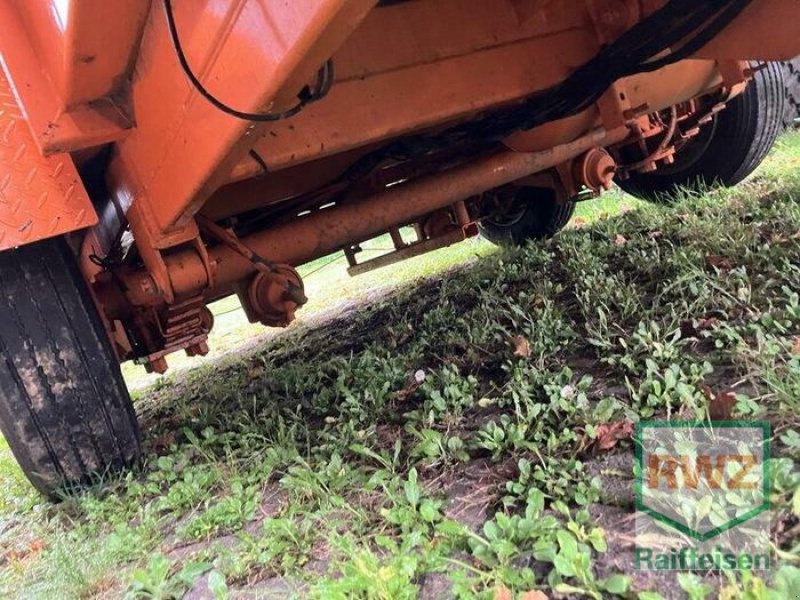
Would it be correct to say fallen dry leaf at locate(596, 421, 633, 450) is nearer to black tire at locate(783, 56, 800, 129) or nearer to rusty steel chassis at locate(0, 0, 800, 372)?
rusty steel chassis at locate(0, 0, 800, 372)

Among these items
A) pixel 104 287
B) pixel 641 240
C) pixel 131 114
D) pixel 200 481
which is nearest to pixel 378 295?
pixel 641 240

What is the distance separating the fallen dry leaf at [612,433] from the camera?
1.28 meters

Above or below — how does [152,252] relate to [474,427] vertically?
above

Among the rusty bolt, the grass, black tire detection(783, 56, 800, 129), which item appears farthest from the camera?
black tire detection(783, 56, 800, 129)

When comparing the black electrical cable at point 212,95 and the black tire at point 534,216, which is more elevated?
the black electrical cable at point 212,95

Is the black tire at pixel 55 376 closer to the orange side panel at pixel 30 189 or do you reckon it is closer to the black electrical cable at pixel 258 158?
the orange side panel at pixel 30 189

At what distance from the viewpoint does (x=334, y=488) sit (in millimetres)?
1466

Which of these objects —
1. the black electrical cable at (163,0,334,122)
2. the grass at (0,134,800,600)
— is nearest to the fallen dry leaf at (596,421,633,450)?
the grass at (0,134,800,600)

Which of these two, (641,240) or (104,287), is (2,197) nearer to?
(104,287)

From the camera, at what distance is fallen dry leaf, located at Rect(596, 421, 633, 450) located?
1280mm

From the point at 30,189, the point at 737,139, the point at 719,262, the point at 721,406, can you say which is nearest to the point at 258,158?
the point at 30,189

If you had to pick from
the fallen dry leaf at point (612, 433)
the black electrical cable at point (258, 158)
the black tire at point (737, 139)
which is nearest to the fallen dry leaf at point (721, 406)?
the fallen dry leaf at point (612, 433)

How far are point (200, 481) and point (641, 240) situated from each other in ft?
6.62

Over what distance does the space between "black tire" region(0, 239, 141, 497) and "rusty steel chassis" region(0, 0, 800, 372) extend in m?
0.22
